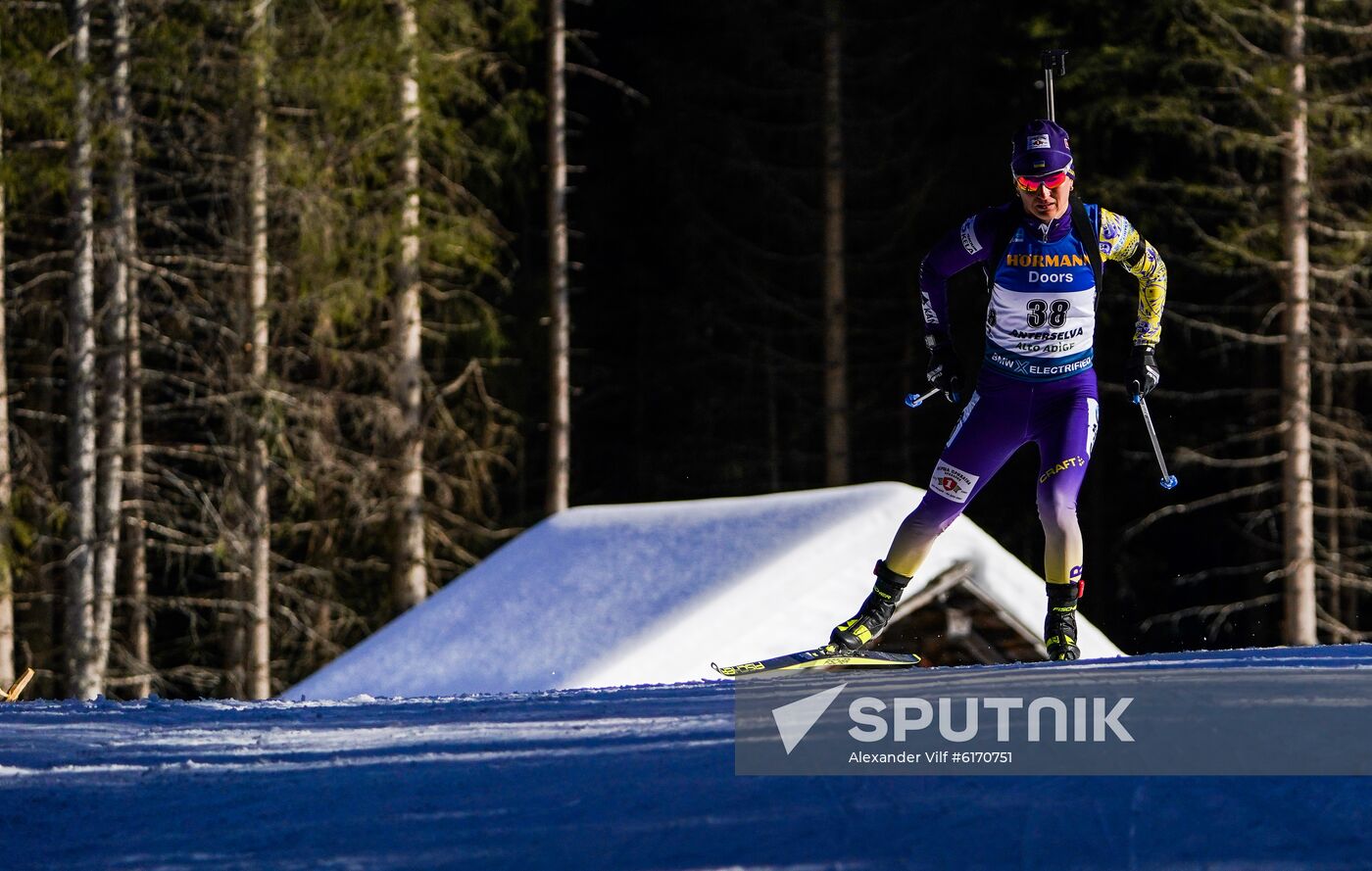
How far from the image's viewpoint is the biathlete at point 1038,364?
6.72 meters

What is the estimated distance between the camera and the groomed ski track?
12.2 feet

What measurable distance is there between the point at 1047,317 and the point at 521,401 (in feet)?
60.4

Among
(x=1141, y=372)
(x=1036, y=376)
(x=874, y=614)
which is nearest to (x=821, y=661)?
(x=874, y=614)

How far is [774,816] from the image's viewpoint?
397 centimetres

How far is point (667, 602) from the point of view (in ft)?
34.8

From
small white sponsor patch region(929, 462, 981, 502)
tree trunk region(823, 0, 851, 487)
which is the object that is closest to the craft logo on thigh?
small white sponsor patch region(929, 462, 981, 502)

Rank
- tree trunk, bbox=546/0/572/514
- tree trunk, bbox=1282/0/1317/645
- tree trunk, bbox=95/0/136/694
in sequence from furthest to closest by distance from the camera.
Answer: tree trunk, bbox=546/0/572/514
tree trunk, bbox=1282/0/1317/645
tree trunk, bbox=95/0/136/694

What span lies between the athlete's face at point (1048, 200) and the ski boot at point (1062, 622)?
1678mm

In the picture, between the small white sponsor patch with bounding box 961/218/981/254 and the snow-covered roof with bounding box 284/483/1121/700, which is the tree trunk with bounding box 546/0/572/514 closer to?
the snow-covered roof with bounding box 284/483/1121/700

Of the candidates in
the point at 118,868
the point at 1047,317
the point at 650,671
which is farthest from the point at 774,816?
the point at 650,671

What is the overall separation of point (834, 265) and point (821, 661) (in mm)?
16634

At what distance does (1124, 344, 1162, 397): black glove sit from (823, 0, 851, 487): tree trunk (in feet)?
50.0

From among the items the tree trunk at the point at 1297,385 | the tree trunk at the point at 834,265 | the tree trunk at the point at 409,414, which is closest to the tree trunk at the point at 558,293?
the tree trunk at the point at 409,414

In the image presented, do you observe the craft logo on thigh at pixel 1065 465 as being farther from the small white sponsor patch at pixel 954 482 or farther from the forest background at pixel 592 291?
the forest background at pixel 592 291
